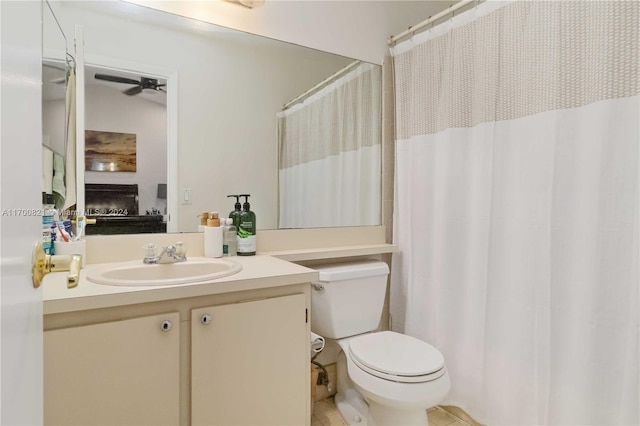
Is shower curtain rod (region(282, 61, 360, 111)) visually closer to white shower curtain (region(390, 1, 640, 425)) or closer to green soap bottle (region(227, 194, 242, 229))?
white shower curtain (region(390, 1, 640, 425))

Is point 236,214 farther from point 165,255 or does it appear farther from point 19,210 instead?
point 19,210

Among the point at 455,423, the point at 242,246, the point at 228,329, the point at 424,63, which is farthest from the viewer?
the point at 424,63

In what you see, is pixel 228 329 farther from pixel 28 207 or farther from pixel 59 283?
pixel 28 207

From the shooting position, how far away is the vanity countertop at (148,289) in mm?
844

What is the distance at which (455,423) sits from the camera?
1.63 m

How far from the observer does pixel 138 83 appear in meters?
1.38

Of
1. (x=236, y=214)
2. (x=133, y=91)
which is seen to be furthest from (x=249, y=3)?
(x=236, y=214)

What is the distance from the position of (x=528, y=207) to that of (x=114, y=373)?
58.1 inches

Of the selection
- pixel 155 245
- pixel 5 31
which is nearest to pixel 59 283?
pixel 155 245

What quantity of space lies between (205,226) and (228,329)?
53cm

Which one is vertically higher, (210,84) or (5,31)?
(210,84)

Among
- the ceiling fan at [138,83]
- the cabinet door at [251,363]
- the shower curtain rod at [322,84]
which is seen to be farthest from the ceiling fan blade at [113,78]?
the cabinet door at [251,363]

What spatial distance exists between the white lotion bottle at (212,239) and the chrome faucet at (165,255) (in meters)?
0.13

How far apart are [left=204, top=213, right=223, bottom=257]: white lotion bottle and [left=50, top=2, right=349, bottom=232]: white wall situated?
0.11 m
